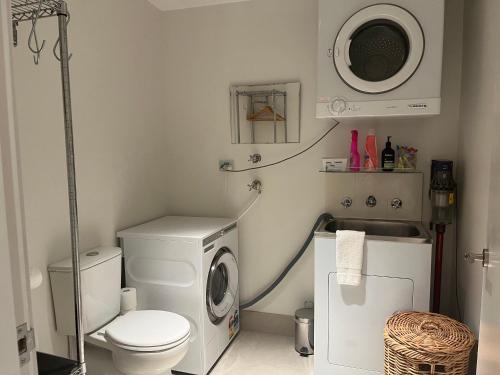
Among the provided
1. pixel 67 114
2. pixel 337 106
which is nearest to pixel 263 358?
pixel 337 106

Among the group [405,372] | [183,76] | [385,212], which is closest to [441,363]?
[405,372]

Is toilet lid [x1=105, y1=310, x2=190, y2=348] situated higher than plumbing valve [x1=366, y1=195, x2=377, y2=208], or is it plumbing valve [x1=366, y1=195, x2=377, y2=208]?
plumbing valve [x1=366, y1=195, x2=377, y2=208]

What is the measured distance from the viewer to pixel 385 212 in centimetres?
245

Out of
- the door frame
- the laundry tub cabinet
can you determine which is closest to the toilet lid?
the laundry tub cabinet

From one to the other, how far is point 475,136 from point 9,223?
6.57 ft

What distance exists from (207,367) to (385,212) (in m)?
1.47

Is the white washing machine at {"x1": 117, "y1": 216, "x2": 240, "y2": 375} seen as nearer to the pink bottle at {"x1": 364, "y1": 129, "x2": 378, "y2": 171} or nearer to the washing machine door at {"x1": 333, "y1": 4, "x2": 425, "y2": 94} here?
the pink bottle at {"x1": 364, "y1": 129, "x2": 378, "y2": 171}

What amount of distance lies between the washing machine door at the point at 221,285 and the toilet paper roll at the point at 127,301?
1.41ft

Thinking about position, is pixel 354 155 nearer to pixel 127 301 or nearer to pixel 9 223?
pixel 127 301

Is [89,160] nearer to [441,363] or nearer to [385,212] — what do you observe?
[385,212]

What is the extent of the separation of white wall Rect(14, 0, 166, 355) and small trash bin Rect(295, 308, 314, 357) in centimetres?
128

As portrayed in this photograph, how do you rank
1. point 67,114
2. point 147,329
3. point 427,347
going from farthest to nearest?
point 147,329 → point 427,347 → point 67,114

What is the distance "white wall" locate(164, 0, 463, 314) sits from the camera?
8.24ft

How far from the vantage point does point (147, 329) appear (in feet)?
6.02
